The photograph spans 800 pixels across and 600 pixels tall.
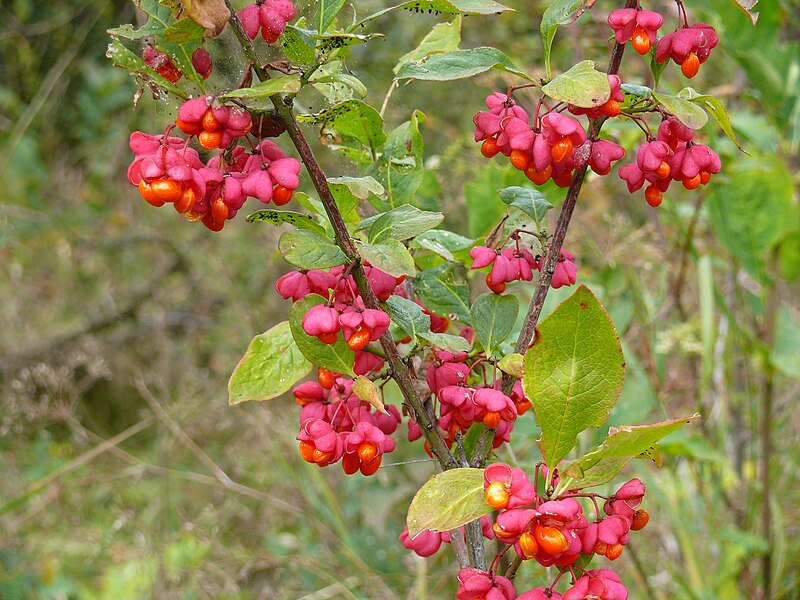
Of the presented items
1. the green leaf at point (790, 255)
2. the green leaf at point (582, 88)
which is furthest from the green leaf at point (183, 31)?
the green leaf at point (790, 255)

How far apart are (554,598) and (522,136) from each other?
327 mm

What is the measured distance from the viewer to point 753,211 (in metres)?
1.41

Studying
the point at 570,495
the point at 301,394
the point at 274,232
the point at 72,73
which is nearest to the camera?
the point at 570,495

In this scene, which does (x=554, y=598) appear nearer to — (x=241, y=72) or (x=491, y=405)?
(x=491, y=405)

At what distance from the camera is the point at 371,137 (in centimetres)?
75

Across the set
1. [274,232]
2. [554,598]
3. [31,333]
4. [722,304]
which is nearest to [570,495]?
[554,598]

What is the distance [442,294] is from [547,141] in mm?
186

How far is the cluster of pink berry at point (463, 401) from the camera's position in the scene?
24.2 inches

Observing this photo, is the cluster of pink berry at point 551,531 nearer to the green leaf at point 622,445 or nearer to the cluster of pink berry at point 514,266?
the green leaf at point 622,445

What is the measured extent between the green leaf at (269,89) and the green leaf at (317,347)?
0.16 metres

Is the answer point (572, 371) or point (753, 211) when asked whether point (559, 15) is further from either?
point (753, 211)

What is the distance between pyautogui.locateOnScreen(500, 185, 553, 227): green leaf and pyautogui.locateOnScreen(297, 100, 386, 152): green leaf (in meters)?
0.13

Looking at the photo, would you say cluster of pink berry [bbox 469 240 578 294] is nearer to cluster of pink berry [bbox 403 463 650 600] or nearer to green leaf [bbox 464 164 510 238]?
cluster of pink berry [bbox 403 463 650 600]

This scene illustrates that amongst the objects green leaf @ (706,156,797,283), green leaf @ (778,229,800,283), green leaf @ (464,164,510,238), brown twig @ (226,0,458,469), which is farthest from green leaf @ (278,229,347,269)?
green leaf @ (778,229,800,283)
